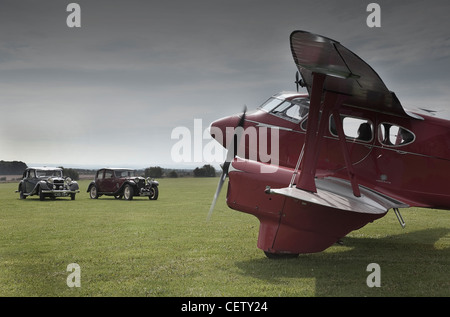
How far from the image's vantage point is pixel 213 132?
10.1m

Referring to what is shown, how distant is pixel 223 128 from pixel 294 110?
1866mm

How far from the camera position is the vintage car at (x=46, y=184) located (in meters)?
26.7

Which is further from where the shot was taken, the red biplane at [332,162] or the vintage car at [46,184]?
the vintage car at [46,184]

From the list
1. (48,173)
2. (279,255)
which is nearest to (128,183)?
(48,173)

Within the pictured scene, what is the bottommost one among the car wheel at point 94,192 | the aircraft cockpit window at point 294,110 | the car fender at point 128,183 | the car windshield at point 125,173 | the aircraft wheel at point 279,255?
the car wheel at point 94,192

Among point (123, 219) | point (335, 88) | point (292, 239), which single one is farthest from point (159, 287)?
point (123, 219)

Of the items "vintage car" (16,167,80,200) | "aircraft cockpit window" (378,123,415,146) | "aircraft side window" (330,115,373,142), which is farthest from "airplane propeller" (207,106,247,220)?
"vintage car" (16,167,80,200)

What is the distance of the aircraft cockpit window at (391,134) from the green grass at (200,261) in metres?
2.76

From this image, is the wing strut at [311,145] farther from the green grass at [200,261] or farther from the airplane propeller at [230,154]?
the airplane propeller at [230,154]

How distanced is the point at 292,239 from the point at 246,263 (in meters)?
1.16

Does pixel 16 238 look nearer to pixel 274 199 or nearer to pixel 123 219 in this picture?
pixel 123 219

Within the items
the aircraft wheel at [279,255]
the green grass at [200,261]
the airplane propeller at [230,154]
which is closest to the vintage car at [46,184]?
the green grass at [200,261]

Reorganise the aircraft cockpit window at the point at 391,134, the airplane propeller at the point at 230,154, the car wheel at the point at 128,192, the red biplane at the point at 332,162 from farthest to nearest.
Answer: the car wheel at the point at 128,192, the aircraft cockpit window at the point at 391,134, the airplane propeller at the point at 230,154, the red biplane at the point at 332,162

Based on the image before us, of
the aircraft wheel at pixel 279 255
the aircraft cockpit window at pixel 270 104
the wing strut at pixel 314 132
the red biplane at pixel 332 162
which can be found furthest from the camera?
the aircraft cockpit window at pixel 270 104
